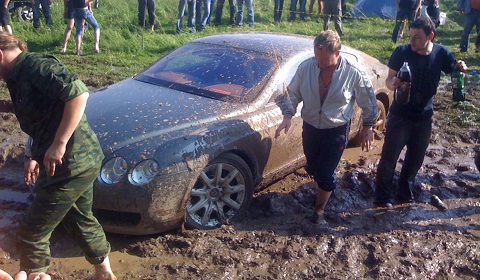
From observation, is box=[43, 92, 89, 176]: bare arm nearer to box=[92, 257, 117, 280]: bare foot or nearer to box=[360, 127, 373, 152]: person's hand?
box=[92, 257, 117, 280]: bare foot

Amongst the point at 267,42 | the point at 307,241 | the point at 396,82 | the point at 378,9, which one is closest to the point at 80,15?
the point at 267,42

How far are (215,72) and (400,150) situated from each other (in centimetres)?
190

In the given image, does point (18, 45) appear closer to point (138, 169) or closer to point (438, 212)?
point (138, 169)

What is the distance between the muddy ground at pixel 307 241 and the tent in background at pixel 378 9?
1293cm

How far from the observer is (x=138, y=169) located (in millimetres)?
4492

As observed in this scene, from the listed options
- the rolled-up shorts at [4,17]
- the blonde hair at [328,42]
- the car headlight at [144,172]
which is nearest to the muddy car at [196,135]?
the car headlight at [144,172]

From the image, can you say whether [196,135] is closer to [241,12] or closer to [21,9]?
[21,9]

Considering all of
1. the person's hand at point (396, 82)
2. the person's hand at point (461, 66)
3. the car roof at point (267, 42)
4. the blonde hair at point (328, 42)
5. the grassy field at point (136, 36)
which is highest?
the blonde hair at point (328, 42)

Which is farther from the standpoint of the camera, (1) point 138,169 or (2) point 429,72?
(2) point 429,72

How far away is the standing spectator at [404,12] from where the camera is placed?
572 inches

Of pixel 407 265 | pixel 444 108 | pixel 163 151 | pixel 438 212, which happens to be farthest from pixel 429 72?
pixel 444 108

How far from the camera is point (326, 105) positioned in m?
4.89

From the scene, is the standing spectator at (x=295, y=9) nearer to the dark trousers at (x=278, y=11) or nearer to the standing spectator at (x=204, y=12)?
the dark trousers at (x=278, y=11)

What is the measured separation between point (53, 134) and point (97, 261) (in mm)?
924
